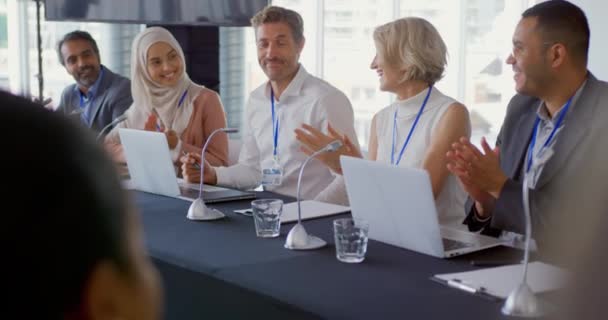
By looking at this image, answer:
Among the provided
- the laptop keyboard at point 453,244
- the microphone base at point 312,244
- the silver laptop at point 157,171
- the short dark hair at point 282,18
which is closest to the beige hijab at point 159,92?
the short dark hair at point 282,18

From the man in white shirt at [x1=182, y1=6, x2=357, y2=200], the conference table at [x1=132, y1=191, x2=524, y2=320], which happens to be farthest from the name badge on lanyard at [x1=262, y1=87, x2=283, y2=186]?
the conference table at [x1=132, y1=191, x2=524, y2=320]

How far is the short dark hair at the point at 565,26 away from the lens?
97.8 inches

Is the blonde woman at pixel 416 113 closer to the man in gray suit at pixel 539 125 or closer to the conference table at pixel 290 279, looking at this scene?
the man in gray suit at pixel 539 125

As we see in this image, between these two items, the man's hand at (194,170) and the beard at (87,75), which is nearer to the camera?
the man's hand at (194,170)

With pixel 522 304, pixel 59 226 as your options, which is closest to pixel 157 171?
pixel 522 304

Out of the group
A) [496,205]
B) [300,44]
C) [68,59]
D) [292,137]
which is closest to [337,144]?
[496,205]

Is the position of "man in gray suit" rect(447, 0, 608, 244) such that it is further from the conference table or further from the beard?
the beard

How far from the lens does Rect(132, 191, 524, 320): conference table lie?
1621 millimetres

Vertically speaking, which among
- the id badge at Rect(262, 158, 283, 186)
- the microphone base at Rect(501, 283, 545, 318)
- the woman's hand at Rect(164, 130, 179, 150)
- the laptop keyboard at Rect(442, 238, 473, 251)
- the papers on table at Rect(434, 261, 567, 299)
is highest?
the woman's hand at Rect(164, 130, 179, 150)

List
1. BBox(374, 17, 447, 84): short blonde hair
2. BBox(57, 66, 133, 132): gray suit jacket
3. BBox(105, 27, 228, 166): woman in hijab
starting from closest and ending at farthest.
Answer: BBox(374, 17, 447, 84): short blonde hair
BBox(105, 27, 228, 166): woman in hijab
BBox(57, 66, 133, 132): gray suit jacket

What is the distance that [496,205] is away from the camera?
2195mm

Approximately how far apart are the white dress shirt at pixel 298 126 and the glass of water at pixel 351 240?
4.27 feet

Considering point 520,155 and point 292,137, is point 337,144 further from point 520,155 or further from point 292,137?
point 292,137

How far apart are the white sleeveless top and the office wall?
372 centimetres
